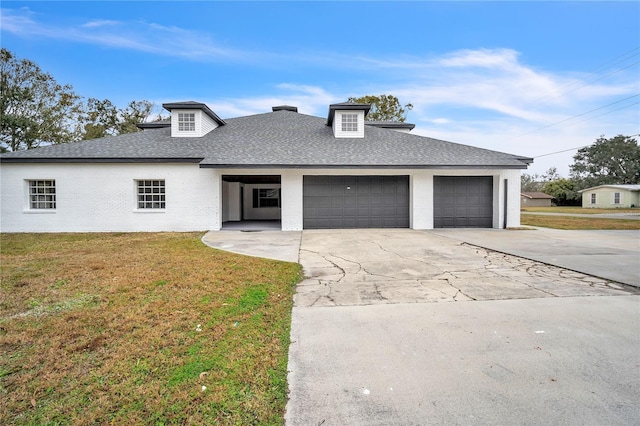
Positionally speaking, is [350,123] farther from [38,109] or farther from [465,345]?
[38,109]

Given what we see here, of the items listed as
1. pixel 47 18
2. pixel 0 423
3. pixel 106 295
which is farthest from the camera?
pixel 47 18

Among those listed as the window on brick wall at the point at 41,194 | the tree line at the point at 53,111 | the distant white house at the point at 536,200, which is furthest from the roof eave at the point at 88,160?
the distant white house at the point at 536,200

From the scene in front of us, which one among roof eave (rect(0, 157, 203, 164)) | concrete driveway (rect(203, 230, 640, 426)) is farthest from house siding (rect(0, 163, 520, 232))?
concrete driveway (rect(203, 230, 640, 426))

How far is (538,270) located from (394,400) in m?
5.84

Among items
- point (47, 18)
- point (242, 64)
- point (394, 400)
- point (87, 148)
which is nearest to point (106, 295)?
point (394, 400)

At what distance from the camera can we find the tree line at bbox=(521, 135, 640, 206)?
51219 millimetres

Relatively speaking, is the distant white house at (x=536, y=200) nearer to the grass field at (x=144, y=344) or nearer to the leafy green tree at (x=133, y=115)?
the leafy green tree at (x=133, y=115)

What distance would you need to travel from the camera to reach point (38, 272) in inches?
244

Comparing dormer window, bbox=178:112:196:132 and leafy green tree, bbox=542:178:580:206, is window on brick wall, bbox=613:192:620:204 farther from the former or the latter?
dormer window, bbox=178:112:196:132

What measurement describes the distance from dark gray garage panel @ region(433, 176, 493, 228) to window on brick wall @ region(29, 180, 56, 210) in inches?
706

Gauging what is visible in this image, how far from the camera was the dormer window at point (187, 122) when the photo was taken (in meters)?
15.8

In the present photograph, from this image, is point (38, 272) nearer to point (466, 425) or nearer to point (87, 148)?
point (466, 425)

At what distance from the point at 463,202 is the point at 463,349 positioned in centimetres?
1316

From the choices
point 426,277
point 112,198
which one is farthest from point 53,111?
point 426,277
